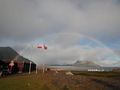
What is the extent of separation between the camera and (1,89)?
52.2 feet

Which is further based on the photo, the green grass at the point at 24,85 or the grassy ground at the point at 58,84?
the green grass at the point at 24,85

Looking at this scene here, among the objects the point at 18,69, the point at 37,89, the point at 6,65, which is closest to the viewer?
the point at 37,89

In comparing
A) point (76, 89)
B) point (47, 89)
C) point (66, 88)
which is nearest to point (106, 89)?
point (76, 89)

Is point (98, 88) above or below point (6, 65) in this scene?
below

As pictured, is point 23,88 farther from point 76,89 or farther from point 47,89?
point 76,89

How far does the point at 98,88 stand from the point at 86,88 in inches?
84.7

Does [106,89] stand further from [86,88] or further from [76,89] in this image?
[76,89]

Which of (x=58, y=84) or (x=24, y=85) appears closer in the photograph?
(x=24, y=85)

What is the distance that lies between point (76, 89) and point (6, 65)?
4030 centimetres

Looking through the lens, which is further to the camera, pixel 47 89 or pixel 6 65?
pixel 6 65

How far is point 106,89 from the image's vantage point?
15.6 m

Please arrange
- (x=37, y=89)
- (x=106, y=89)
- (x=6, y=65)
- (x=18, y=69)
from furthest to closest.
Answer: (x=18, y=69), (x=6, y=65), (x=37, y=89), (x=106, y=89)

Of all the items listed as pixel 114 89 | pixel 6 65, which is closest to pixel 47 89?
pixel 114 89

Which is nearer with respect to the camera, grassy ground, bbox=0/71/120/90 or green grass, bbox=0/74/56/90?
grassy ground, bbox=0/71/120/90
